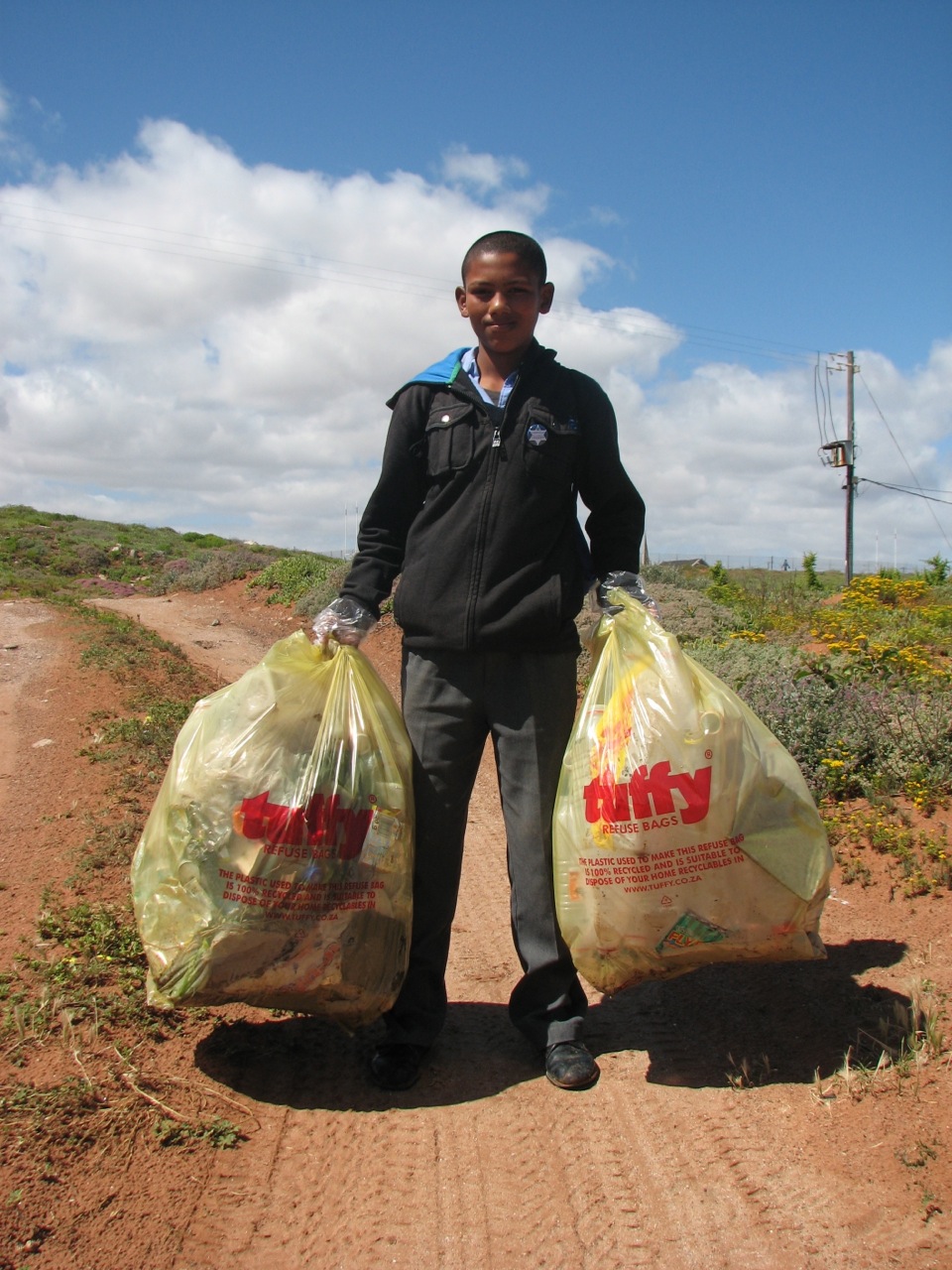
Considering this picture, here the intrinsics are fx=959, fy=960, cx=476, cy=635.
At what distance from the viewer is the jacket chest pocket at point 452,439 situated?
8.23 ft

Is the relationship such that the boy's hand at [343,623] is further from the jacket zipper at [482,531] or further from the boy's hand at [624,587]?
the boy's hand at [624,587]

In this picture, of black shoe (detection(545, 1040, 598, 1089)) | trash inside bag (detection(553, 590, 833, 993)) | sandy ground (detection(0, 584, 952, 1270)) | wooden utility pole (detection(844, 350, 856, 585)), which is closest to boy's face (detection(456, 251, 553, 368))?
trash inside bag (detection(553, 590, 833, 993))

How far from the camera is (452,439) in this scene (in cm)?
252

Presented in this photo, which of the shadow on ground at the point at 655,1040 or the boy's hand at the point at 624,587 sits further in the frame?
the boy's hand at the point at 624,587

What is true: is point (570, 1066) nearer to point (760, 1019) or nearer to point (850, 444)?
point (760, 1019)

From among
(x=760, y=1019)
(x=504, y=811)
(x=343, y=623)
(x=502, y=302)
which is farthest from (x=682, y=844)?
(x=502, y=302)

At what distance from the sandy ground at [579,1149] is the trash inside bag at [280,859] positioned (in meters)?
0.29

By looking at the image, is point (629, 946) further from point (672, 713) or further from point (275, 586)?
point (275, 586)

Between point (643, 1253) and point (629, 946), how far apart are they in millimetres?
647

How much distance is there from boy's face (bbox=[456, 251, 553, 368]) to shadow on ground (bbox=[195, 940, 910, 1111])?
6.20 feet

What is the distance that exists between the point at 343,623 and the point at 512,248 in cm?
108

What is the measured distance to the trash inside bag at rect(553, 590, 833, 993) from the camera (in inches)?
87.4

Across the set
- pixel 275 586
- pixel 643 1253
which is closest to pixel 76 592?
pixel 275 586

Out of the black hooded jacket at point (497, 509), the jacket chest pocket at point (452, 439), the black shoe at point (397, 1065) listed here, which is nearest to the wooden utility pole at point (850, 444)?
the black hooded jacket at point (497, 509)
